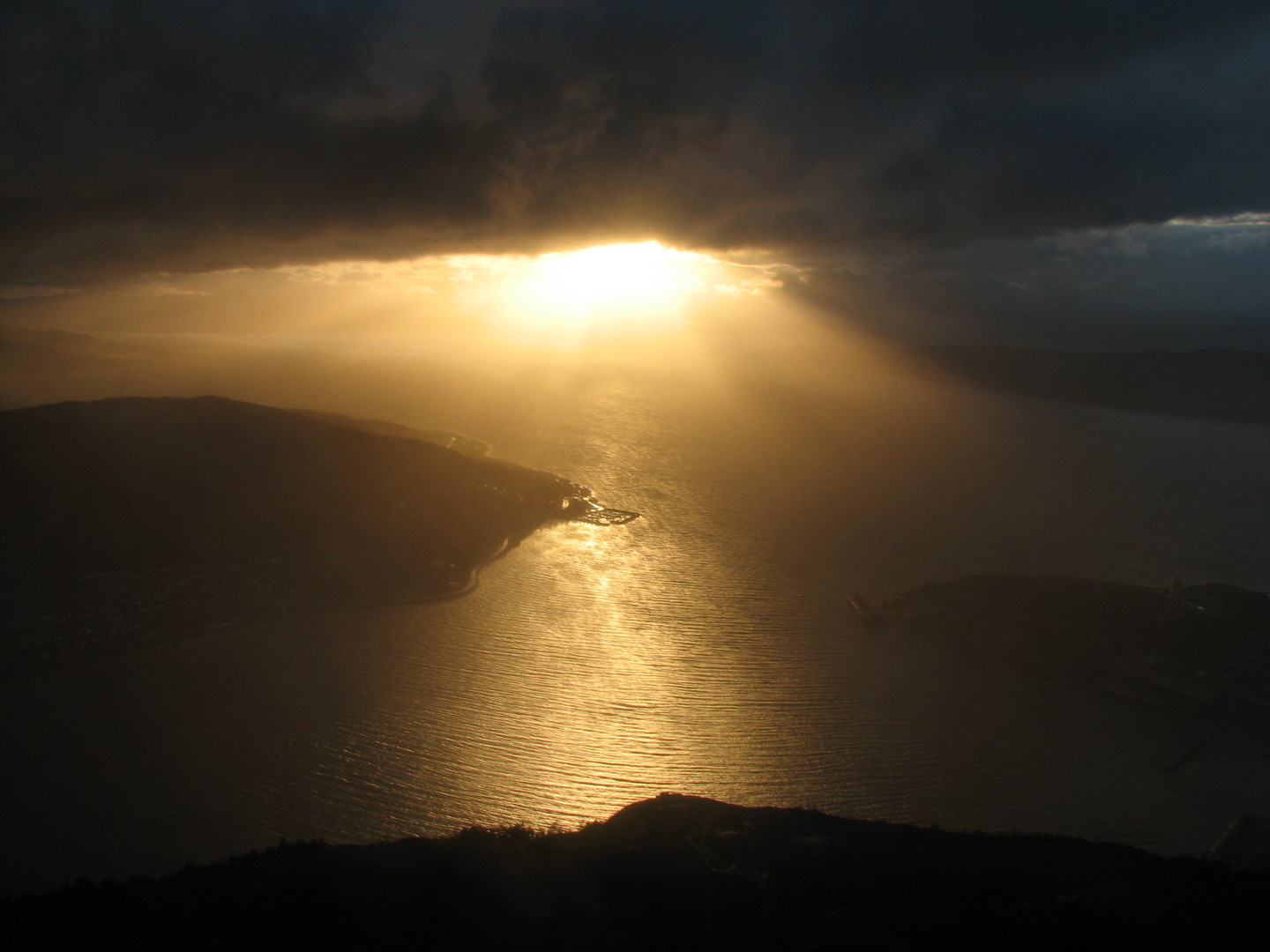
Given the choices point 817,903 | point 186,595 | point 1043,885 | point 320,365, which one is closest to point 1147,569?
point 1043,885

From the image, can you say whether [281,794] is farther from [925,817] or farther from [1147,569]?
[1147,569]

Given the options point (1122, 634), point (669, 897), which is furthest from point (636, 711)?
point (1122, 634)

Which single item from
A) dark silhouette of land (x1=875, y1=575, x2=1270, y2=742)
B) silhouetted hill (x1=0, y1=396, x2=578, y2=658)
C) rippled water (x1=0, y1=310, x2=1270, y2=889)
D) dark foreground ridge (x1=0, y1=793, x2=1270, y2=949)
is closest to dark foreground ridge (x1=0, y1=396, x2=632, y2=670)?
silhouetted hill (x1=0, y1=396, x2=578, y2=658)

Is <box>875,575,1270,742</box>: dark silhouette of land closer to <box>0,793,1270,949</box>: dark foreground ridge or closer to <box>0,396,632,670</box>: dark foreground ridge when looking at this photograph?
<box>0,793,1270,949</box>: dark foreground ridge

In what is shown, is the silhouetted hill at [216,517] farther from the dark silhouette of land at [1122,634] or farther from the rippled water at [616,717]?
the dark silhouette of land at [1122,634]

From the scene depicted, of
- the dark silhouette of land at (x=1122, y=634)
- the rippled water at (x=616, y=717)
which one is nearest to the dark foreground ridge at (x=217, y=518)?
the rippled water at (x=616, y=717)
